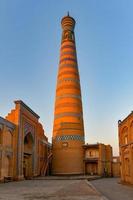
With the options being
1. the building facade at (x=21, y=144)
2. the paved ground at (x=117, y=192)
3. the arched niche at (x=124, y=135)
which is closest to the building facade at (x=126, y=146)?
the arched niche at (x=124, y=135)

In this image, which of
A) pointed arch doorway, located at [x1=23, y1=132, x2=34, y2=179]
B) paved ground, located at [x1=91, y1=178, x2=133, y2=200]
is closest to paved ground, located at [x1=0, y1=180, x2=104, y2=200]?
paved ground, located at [x1=91, y1=178, x2=133, y2=200]

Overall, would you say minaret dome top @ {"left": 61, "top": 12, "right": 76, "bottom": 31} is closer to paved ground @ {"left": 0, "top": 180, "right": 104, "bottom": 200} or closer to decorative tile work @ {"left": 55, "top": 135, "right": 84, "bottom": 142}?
decorative tile work @ {"left": 55, "top": 135, "right": 84, "bottom": 142}

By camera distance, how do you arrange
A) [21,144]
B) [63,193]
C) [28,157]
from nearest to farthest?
[63,193]
[21,144]
[28,157]

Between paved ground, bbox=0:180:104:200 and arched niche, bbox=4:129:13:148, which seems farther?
arched niche, bbox=4:129:13:148

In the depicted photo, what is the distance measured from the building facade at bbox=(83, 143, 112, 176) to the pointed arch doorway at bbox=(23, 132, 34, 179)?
23.3 feet

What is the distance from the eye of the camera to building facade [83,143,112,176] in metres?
31.5

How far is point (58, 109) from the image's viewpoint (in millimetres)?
31875

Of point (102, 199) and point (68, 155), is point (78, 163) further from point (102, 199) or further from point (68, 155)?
point (102, 199)

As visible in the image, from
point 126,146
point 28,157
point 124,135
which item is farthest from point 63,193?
point 28,157

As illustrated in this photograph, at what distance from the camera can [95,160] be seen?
1243 inches

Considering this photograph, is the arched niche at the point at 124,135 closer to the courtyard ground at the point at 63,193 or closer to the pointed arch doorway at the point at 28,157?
the courtyard ground at the point at 63,193

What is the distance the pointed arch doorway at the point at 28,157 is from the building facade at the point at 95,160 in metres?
7.10

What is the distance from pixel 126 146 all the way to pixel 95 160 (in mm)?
11874

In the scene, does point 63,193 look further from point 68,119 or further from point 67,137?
point 68,119
